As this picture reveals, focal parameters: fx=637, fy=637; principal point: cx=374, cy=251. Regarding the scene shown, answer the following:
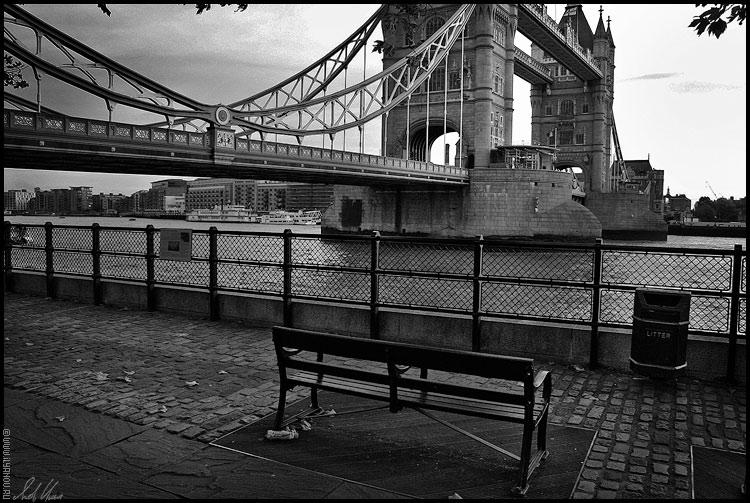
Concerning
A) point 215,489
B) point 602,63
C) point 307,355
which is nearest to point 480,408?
point 215,489

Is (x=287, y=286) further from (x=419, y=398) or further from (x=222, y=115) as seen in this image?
(x=222, y=115)

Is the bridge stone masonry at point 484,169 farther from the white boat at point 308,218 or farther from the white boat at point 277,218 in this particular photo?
the white boat at point 308,218

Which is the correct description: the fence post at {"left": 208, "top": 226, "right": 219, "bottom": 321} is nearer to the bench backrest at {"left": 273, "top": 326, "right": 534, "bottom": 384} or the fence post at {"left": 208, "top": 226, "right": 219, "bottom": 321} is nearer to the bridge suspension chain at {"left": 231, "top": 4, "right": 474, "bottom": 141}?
the bench backrest at {"left": 273, "top": 326, "right": 534, "bottom": 384}

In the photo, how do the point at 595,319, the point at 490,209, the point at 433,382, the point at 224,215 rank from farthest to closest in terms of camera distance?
the point at 224,215, the point at 490,209, the point at 595,319, the point at 433,382

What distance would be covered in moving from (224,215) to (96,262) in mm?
45888

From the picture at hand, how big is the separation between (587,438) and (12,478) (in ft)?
10.9

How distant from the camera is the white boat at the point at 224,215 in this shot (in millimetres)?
54178

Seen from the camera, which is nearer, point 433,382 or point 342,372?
point 433,382

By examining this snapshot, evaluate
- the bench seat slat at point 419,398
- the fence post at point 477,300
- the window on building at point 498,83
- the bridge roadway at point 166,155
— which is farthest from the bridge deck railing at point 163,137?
the bench seat slat at point 419,398

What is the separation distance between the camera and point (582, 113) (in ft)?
274

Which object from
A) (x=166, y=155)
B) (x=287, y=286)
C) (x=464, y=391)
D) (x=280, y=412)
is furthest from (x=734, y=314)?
(x=166, y=155)

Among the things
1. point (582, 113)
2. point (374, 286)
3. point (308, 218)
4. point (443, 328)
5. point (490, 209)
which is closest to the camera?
point (443, 328)

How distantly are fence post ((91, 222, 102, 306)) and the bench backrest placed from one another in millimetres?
5955

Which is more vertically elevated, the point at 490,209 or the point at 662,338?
the point at 490,209
